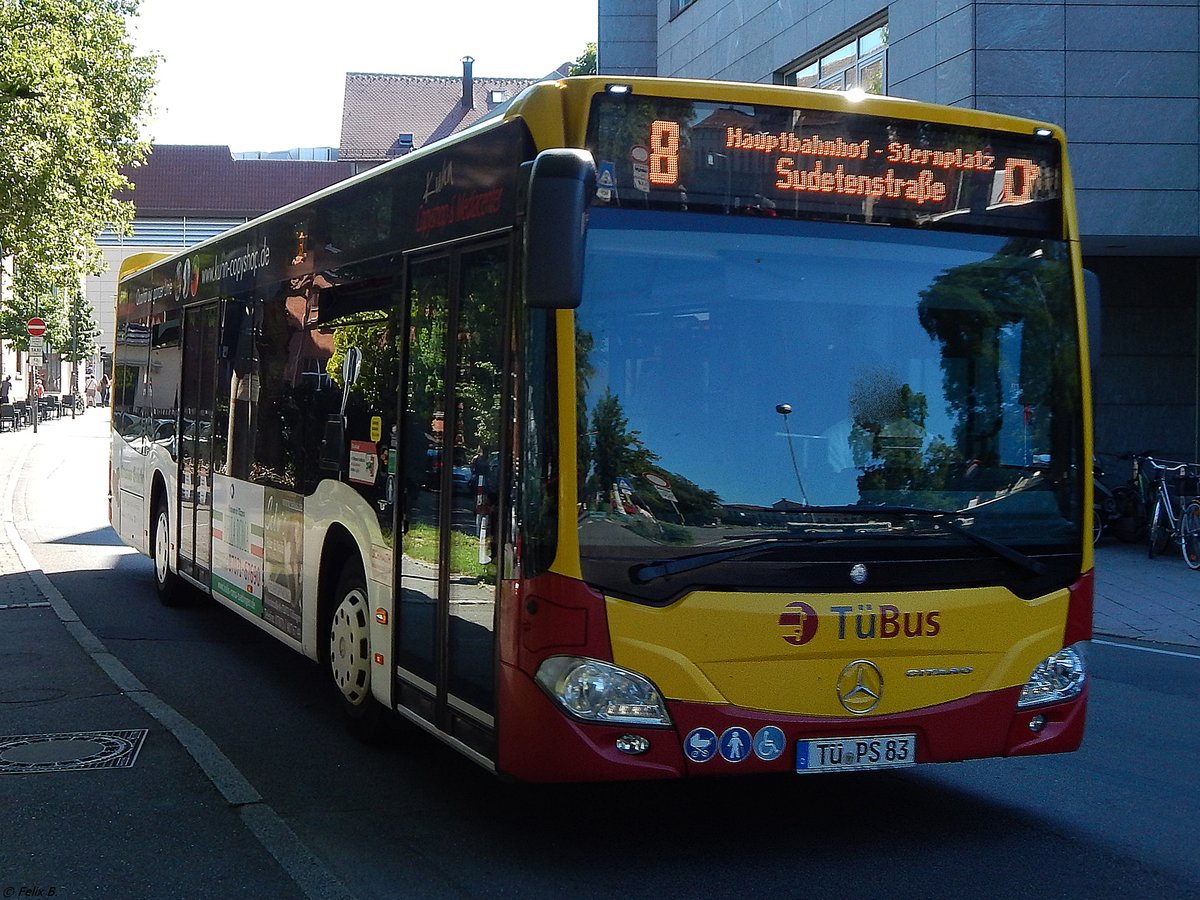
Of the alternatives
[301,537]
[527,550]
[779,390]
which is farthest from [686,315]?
[301,537]

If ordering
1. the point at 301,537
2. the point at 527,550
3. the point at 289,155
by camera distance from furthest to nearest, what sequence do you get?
the point at 289,155 → the point at 301,537 → the point at 527,550

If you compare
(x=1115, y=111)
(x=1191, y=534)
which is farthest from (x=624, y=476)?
(x=1115, y=111)

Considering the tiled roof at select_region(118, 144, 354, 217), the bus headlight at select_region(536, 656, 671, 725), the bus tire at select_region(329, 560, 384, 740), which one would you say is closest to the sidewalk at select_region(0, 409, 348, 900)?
the bus tire at select_region(329, 560, 384, 740)

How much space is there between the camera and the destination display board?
5.18 m

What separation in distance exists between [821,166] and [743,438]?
3.60ft

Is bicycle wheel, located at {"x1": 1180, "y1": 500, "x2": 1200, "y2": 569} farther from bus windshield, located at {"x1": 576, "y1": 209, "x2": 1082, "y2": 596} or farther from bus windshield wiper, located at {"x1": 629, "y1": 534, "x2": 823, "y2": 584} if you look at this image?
bus windshield wiper, located at {"x1": 629, "y1": 534, "x2": 823, "y2": 584}

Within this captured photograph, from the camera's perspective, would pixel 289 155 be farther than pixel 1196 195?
Yes

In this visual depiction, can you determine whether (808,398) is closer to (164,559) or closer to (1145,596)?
A: (164,559)

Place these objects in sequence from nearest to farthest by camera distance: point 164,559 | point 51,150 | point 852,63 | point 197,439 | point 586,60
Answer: point 197,439, point 164,559, point 852,63, point 51,150, point 586,60

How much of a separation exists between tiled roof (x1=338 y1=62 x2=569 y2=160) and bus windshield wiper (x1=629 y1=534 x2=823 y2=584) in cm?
7605

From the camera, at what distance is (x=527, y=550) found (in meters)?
5.08

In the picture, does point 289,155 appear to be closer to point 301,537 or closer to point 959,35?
point 959,35

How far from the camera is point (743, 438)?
5.13 metres

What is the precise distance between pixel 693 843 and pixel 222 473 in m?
5.16
